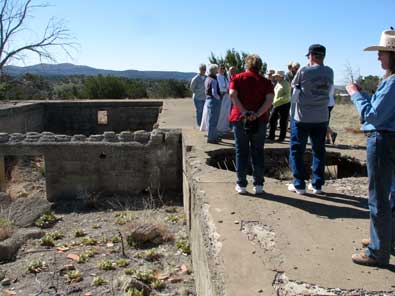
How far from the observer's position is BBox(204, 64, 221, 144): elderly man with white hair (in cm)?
Result: 912

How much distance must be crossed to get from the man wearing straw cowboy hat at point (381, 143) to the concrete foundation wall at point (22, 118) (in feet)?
45.4

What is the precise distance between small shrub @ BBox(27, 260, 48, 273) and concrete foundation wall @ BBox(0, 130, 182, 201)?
4.27m

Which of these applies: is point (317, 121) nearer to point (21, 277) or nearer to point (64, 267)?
point (64, 267)

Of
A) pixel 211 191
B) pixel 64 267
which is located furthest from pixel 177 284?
pixel 64 267

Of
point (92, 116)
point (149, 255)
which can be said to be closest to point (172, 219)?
point (149, 255)

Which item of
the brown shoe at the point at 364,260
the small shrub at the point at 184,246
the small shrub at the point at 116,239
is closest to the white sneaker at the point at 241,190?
the small shrub at the point at 184,246

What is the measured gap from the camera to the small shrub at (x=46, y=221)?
8977 millimetres

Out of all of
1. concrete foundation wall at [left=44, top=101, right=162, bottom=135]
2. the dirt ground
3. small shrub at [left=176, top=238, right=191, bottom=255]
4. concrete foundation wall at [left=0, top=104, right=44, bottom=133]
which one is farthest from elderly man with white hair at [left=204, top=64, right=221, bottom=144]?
concrete foundation wall at [left=44, top=101, right=162, bottom=135]

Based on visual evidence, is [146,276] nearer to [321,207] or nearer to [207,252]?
[207,252]

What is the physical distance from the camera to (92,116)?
65.1 ft

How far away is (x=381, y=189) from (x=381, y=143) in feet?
1.08

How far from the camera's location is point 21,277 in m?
6.36

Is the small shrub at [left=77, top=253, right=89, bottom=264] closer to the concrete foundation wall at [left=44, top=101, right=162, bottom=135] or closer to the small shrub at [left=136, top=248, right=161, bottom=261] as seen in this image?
the small shrub at [left=136, top=248, right=161, bottom=261]

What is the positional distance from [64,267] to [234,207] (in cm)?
299
